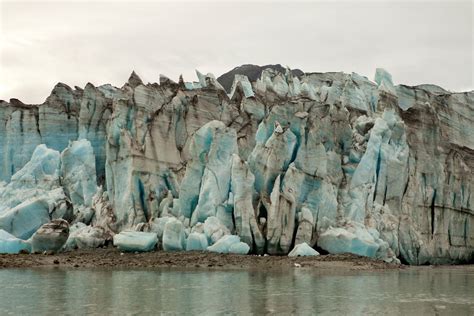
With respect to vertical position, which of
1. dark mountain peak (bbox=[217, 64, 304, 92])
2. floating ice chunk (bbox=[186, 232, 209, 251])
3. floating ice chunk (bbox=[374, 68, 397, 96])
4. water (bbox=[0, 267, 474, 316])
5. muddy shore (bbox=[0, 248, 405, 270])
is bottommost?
water (bbox=[0, 267, 474, 316])

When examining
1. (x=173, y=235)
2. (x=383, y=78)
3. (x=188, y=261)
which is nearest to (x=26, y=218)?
(x=173, y=235)

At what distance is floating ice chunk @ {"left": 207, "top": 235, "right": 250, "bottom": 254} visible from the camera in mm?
28250

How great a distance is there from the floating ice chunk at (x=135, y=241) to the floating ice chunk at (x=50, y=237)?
243 cm

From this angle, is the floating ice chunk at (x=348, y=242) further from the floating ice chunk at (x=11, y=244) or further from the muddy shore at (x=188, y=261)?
the floating ice chunk at (x=11, y=244)

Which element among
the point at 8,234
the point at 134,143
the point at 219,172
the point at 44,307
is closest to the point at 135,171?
the point at 134,143

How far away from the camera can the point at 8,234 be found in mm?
30281

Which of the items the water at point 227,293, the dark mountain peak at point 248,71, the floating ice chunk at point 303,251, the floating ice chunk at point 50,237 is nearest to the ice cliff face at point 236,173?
the floating ice chunk at point 303,251

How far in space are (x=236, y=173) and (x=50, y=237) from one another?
8.80 meters

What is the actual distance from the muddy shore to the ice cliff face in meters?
1.06

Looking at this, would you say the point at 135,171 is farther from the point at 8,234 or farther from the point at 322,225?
the point at 322,225

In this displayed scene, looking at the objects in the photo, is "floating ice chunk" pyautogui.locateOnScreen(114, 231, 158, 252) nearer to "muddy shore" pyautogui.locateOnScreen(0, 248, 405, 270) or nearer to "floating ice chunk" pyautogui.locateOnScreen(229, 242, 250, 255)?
"muddy shore" pyautogui.locateOnScreen(0, 248, 405, 270)

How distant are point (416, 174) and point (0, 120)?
23.8 m

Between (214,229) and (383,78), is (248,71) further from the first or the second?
(214,229)

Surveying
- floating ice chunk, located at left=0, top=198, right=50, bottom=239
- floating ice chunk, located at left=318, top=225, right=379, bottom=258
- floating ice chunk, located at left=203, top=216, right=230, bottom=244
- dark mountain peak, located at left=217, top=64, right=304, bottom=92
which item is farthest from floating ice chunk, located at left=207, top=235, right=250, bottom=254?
dark mountain peak, located at left=217, top=64, right=304, bottom=92
